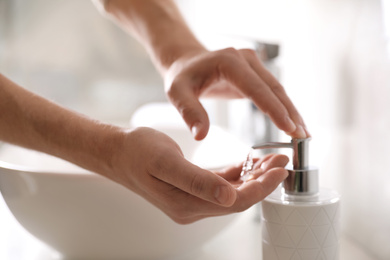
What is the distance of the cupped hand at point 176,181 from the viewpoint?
16.9 inches

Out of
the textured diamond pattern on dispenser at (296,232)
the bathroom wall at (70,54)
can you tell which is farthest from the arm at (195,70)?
the bathroom wall at (70,54)

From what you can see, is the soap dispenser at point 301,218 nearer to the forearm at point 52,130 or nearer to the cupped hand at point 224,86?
the cupped hand at point 224,86

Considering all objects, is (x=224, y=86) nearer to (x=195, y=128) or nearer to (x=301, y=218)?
(x=195, y=128)

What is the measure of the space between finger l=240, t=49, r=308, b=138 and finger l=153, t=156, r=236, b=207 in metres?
0.14

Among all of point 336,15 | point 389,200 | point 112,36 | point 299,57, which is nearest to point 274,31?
point 299,57

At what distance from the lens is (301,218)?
0.46 metres

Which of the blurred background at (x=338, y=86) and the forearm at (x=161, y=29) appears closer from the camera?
the blurred background at (x=338, y=86)

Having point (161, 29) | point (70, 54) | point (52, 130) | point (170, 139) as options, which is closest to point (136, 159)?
point (170, 139)

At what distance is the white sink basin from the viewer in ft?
1.92

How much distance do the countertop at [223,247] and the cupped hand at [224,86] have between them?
21 centimetres

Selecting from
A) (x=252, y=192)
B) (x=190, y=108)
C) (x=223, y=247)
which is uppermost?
(x=190, y=108)

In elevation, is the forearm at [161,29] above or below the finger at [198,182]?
above

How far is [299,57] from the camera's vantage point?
3.07 feet

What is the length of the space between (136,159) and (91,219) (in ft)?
0.55
